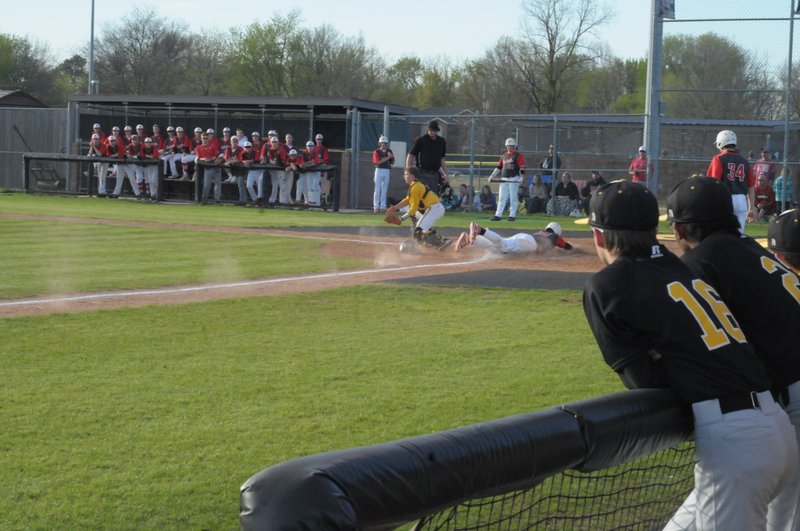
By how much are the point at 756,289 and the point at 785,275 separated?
0.16 metres

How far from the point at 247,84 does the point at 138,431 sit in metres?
70.1

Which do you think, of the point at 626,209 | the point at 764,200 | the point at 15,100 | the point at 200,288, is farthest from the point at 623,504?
the point at 15,100

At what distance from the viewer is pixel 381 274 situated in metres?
13.3

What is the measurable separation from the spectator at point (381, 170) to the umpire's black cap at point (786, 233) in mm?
21715

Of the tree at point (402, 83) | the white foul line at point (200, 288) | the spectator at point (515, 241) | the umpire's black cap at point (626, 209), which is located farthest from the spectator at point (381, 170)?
the tree at point (402, 83)

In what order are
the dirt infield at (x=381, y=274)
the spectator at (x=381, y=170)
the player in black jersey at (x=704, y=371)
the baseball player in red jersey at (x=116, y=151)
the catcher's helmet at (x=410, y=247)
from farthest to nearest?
the baseball player in red jersey at (x=116, y=151), the spectator at (x=381, y=170), the catcher's helmet at (x=410, y=247), the dirt infield at (x=381, y=274), the player in black jersey at (x=704, y=371)

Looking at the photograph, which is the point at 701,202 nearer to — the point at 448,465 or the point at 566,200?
the point at 448,465

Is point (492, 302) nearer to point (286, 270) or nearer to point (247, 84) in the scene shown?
point (286, 270)

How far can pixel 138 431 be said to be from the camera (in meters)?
5.76

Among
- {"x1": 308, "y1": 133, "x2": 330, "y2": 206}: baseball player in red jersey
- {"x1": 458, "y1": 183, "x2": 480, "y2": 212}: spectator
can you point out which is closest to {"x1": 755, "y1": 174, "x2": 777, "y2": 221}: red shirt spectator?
{"x1": 458, "y1": 183, "x2": 480, "y2": 212}: spectator

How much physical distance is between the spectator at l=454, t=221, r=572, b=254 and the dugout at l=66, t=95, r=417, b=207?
13.9 meters

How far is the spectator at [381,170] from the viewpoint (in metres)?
26.5

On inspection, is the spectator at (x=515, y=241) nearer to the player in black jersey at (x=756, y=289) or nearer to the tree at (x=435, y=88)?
the player in black jersey at (x=756, y=289)

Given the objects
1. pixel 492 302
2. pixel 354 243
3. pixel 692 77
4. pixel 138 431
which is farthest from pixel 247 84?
pixel 138 431
